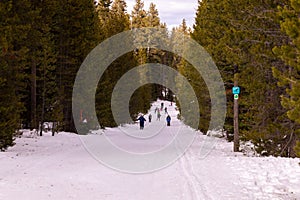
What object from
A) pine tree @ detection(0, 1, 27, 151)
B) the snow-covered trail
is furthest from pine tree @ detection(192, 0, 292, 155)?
pine tree @ detection(0, 1, 27, 151)

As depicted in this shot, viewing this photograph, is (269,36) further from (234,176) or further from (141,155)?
(141,155)

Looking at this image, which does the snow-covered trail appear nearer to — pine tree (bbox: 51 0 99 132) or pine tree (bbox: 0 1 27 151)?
pine tree (bbox: 0 1 27 151)

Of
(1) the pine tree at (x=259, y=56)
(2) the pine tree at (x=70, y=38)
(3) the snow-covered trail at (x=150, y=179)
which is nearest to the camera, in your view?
(3) the snow-covered trail at (x=150, y=179)

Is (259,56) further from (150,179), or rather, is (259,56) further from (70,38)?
(70,38)

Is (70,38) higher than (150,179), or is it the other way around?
(70,38)

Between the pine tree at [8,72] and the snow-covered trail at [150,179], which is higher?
the pine tree at [8,72]

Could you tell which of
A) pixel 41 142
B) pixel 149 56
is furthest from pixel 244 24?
pixel 149 56

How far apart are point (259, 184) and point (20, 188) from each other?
20.5ft

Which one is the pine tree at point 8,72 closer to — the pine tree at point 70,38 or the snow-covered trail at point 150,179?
the snow-covered trail at point 150,179

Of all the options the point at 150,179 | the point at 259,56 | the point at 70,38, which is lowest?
the point at 150,179

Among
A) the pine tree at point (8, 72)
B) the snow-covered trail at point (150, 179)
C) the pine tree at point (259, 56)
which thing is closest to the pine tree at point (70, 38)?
the pine tree at point (8, 72)

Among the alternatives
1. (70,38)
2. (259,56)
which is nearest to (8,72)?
→ (259,56)

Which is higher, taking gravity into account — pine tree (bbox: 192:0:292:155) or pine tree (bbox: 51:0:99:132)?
pine tree (bbox: 51:0:99:132)

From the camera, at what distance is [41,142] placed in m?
22.2
